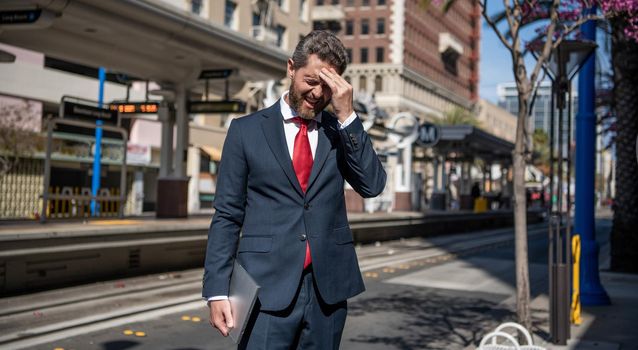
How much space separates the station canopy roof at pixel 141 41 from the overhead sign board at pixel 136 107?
3.90ft

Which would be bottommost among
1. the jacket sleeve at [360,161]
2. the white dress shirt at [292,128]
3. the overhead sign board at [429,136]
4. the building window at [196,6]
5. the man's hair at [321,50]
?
the jacket sleeve at [360,161]

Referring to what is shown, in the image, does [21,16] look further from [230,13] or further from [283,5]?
[283,5]

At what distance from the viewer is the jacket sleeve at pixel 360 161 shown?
311cm

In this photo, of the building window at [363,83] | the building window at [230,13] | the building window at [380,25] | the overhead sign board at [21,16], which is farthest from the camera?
the building window at [363,83]

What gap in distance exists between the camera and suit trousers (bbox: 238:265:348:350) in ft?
10.1

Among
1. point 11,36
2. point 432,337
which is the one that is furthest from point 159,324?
point 11,36

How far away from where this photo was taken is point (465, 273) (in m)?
15.1

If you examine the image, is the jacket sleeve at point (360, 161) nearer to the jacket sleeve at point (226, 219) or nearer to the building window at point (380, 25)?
the jacket sleeve at point (226, 219)

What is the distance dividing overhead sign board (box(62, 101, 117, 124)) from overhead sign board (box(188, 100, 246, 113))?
248 cm

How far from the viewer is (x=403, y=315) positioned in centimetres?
993

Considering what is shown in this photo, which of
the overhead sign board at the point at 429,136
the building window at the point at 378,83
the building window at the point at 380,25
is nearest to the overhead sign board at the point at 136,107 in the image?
→ the overhead sign board at the point at 429,136

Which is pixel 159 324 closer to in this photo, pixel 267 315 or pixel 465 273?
pixel 267 315

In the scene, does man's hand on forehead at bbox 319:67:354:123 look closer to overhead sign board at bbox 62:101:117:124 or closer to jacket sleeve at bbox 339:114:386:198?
jacket sleeve at bbox 339:114:386:198

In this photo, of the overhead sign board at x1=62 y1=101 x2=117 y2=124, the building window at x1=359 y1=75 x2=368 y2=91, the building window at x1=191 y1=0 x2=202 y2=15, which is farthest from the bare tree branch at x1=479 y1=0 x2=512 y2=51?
the building window at x1=359 y1=75 x2=368 y2=91
